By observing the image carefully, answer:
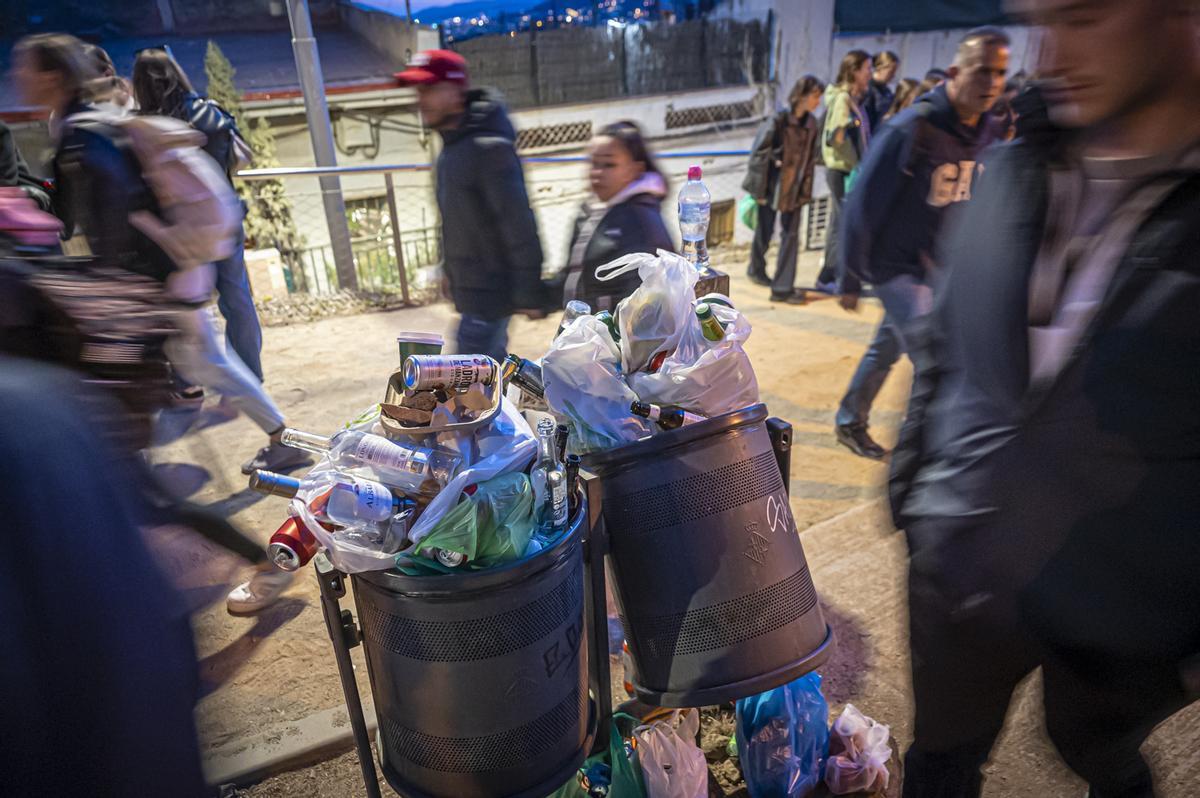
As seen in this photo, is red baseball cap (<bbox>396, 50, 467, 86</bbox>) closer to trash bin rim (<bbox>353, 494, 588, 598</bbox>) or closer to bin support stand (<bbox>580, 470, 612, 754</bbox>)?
bin support stand (<bbox>580, 470, 612, 754</bbox>)

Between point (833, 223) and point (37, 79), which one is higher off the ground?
point (37, 79)

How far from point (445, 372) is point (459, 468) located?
208mm

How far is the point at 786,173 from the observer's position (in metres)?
6.59

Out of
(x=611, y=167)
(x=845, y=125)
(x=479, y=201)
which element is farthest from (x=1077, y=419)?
(x=845, y=125)

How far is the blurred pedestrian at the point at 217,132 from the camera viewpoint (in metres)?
3.66

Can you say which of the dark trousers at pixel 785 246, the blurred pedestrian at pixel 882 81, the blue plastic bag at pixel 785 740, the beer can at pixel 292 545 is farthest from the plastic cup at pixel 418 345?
the blurred pedestrian at pixel 882 81

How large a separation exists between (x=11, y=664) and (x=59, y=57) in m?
3.18

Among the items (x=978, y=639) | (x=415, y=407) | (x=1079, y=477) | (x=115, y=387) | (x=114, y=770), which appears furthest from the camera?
(x=415, y=407)

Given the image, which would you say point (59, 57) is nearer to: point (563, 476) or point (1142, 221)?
point (563, 476)

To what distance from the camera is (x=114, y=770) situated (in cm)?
93

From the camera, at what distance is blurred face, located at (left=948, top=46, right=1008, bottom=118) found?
10.5ft

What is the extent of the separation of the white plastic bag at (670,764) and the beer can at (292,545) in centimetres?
99

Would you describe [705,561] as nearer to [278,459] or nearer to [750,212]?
[278,459]

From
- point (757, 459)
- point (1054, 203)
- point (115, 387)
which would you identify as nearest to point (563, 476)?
point (757, 459)
